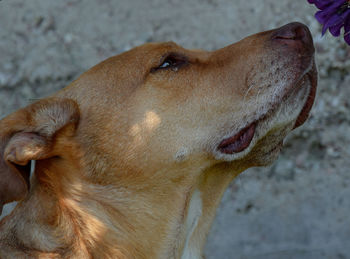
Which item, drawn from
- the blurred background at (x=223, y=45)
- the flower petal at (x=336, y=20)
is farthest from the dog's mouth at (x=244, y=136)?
the blurred background at (x=223, y=45)

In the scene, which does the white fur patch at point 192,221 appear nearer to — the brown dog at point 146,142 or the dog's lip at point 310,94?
the brown dog at point 146,142

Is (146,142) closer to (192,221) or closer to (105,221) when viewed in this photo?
(105,221)

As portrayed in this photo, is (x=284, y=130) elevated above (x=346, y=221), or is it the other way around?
(x=284, y=130)

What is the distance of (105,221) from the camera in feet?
10.6

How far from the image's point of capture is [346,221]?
5543 millimetres

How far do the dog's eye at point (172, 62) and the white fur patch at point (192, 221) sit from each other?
80 cm

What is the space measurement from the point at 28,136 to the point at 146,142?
26.9 inches

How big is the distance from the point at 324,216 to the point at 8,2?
406cm

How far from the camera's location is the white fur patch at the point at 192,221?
11.2 feet

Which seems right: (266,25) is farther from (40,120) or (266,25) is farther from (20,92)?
(40,120)

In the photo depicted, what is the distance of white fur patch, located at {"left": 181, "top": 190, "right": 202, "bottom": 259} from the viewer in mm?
3428

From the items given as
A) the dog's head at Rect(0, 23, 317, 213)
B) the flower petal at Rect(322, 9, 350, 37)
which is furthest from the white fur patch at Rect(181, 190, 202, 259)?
the flower petal at Rect(322, 9, 350, 37)

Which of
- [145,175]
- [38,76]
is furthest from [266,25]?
[145,175]

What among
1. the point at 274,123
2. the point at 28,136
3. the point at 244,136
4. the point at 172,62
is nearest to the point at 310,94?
the point at 274,123
